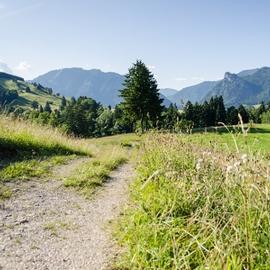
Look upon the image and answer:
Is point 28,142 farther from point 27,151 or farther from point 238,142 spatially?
point 238,142

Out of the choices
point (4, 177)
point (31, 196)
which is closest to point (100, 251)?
point (31, 196)

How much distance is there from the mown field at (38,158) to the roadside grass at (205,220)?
2769 mm

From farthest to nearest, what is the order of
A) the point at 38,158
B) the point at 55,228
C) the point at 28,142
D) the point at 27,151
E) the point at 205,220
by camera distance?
1. the point at 28,142
2. the point at 27,151
3. the point at 38,158
4. the point at 55,228
5. the point at 205,220

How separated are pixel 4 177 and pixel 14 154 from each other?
342 cm

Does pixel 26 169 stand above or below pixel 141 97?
below

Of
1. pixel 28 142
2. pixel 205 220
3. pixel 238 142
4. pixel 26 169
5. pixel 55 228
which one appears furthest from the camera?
pixel 28 142

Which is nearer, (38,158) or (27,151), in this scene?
(38,158)

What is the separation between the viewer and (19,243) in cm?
563

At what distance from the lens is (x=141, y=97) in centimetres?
6031

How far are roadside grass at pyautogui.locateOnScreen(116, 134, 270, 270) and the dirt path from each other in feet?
1.28

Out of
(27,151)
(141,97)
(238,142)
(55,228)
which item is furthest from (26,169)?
(141,97)

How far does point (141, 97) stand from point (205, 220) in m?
56.2

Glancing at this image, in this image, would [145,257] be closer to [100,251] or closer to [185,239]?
[185,239]

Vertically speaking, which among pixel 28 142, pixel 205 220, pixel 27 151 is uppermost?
pixel 205 220
